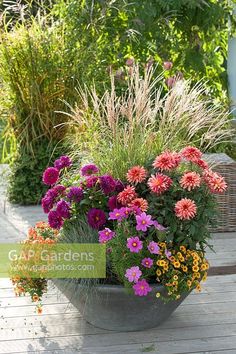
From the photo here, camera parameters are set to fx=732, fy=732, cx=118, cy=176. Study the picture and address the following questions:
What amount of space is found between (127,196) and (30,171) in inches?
89.4

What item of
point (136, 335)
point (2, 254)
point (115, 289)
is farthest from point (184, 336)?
point (2, 254)

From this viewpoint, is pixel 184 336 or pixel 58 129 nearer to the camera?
pixel 184 336

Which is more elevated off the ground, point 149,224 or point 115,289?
point 149,224

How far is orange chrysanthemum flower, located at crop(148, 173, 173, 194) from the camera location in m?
3.04

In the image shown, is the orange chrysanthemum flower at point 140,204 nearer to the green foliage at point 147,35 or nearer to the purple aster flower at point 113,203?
the purple aster flower at point 113,203

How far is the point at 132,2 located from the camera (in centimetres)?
556

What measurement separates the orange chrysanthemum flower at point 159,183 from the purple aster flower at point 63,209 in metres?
0.37

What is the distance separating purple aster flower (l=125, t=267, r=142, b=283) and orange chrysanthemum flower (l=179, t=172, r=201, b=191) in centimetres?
40

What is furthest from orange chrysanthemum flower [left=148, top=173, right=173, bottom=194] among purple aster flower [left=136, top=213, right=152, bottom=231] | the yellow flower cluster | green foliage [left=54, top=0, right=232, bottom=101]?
green foliage [left=54, top=0, right=232, bottom=101]

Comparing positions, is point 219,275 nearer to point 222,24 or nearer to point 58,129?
point 58,129

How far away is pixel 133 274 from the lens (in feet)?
9.61

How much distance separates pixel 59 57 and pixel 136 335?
2549 millimetres

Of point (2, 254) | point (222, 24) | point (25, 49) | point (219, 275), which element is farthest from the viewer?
point (222, 24)

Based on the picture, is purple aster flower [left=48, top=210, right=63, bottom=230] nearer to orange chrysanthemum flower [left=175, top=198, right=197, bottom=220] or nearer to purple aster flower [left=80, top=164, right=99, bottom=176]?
purple aster flower [left=80, top=164, right=99, bottom=176]
